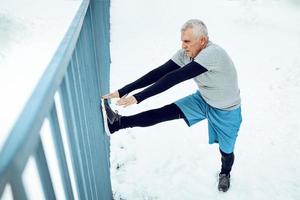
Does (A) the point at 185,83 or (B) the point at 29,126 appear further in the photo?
(A) the point at 185,83

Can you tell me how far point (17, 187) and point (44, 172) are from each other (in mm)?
255

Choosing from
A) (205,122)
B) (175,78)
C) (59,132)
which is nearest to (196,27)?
(175,78)

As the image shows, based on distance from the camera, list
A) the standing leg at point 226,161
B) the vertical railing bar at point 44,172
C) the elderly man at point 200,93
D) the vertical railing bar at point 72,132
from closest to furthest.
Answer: the vertical railing bar at point 44,172, the vertical railing bar at point 72,132, the elderly man at point 200,93, the standing leg at point 226,161

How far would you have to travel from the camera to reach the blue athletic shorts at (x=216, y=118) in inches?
122

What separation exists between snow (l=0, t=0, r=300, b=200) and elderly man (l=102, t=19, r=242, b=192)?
50 cm

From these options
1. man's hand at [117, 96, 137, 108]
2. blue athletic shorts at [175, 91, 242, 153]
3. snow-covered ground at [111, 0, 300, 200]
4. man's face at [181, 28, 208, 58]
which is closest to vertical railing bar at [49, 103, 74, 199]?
man's hand at [117, 96, 137, 108]

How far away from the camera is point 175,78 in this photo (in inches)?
107

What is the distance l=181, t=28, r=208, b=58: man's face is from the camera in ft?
9.28

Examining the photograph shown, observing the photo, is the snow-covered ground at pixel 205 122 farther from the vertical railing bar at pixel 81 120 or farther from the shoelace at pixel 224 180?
the vertical railing bar at pixel 81 120

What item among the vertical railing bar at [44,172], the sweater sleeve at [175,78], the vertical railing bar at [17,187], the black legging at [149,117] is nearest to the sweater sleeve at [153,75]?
the black legging at [149,117]

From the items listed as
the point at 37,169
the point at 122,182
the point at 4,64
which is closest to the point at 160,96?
the point at 122,182

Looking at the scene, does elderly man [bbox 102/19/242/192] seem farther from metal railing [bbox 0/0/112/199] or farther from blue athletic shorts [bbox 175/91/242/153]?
metal railing [bbox 0/0/112/199]

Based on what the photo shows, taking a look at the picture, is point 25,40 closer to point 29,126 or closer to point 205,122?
point 205,122

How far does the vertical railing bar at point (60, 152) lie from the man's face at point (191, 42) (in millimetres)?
1735
